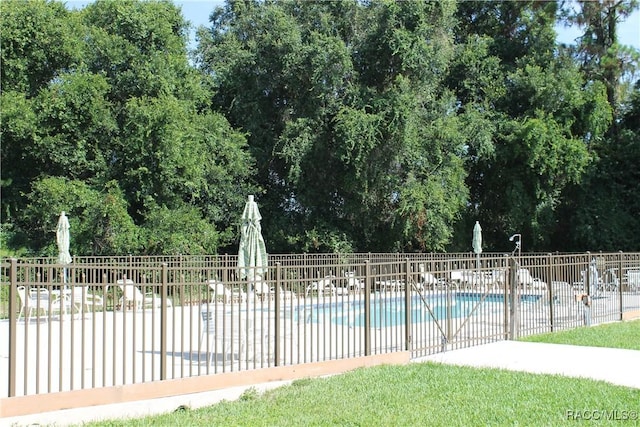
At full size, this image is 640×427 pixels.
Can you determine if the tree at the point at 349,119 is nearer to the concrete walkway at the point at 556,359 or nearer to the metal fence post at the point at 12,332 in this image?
the concrete walkway at the point at 556,359

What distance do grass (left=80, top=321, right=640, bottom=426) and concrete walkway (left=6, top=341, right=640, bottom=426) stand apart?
0.98 feet

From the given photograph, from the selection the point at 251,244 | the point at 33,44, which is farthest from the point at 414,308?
the point at 33,44

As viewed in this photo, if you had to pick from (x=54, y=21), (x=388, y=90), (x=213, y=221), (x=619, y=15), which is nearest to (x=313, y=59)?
(x=388, y=90)

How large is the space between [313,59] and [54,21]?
1038cm

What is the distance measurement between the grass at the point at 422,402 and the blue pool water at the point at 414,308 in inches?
51.8

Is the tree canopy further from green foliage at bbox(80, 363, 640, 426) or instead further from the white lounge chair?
green foliage at bbox(80, 363, 640, 426)

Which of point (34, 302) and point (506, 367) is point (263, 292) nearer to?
point (506, 367)

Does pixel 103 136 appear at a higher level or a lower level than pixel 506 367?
higher

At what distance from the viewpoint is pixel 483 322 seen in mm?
12133

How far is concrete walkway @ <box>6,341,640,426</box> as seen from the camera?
6641 millimetres


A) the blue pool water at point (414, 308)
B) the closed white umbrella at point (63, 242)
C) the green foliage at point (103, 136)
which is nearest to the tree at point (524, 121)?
the green foliage at point (103, 136)

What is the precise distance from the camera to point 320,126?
28.5m

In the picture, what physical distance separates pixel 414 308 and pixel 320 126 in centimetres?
1861

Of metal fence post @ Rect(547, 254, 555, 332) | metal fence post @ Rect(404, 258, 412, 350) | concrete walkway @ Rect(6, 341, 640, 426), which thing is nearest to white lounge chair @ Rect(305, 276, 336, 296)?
metal fence post @ Rect(404, 258, 412, 350)
